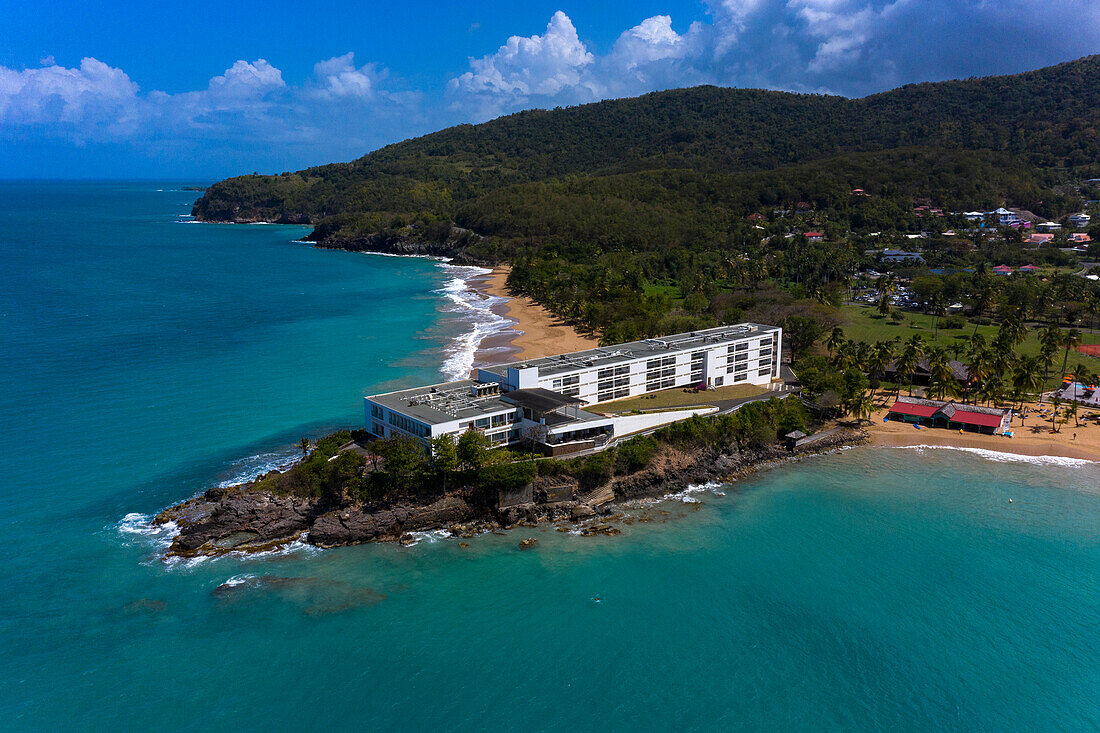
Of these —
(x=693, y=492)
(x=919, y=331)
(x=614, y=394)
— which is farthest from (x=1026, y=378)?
(x=614, y=394)

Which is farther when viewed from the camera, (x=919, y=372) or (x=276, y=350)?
(x=276, y=350)

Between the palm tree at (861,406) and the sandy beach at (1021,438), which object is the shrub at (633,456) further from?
the sandy beach at (1021,438)

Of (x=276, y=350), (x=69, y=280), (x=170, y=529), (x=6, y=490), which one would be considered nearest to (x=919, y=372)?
(x=170, y=529)

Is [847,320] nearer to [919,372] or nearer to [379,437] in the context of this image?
[919,372]

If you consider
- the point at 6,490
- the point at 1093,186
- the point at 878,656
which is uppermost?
the point at 1093,186

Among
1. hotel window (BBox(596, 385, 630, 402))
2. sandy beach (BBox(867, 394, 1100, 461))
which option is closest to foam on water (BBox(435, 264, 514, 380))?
hotel window (BBox(596, 385, 630, 402))

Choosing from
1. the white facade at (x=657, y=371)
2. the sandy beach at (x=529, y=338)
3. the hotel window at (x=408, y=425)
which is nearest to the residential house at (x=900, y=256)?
the sandy beach at (x=529, y=338)

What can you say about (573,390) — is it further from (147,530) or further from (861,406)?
(147,530)
